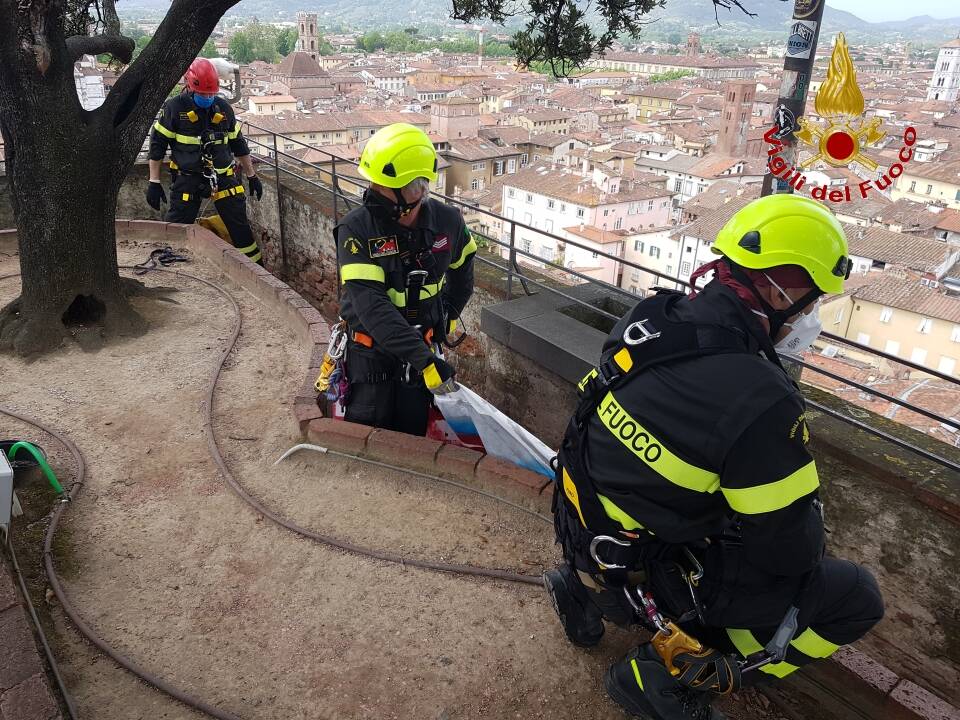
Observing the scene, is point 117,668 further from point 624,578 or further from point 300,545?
point 624,578

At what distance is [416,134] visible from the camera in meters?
3.82

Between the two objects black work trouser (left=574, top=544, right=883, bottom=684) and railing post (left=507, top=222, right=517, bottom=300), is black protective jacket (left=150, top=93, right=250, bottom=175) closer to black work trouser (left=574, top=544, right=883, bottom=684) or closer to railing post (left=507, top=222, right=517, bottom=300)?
railing post (left=507, top=222, right=517, bottom=300)

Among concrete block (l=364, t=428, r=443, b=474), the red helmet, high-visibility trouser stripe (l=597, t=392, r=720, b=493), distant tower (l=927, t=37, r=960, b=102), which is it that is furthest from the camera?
distant tower (l=927, t=37, r=960, b=102)

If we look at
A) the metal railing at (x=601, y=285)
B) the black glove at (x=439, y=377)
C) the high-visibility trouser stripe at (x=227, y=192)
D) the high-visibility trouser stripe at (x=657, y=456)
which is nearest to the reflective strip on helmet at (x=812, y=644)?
the high-visibility trouser stripe at (x=657, y=456)

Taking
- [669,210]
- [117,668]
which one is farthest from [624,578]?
[669,210]

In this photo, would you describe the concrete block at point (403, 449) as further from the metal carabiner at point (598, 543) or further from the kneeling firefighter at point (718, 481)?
the metal carabiner at point (598, 543)

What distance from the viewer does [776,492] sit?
201cm

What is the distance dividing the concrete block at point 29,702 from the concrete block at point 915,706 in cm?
293

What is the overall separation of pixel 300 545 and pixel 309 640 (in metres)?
0.68

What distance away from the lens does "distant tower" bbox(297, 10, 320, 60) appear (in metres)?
135

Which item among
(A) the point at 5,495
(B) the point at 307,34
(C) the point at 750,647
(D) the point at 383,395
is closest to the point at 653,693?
(C) the point at 750,647

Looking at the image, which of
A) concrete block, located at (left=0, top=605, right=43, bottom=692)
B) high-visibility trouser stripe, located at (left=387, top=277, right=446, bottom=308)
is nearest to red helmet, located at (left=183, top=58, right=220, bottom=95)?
high-visibility trouser stripe, located at (left=387, top=277, right=446, bottom=308)

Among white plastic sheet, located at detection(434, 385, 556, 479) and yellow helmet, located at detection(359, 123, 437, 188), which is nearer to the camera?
yellow helmet, located at detection(359, 123, 437, 188)

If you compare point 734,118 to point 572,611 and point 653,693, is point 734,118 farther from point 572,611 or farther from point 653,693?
point 653,693
